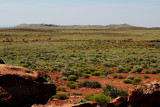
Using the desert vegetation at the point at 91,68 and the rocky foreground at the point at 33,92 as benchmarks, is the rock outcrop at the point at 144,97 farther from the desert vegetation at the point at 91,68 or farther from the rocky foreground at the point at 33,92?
the desert vegetation at the point at 91,68

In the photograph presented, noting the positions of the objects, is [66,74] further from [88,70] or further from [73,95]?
[73,95]

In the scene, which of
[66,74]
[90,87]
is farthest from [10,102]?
[66,74]

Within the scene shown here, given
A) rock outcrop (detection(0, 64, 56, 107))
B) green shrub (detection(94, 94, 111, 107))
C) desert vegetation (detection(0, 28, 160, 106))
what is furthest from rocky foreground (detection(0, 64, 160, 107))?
green shrub (detection(94, 94, 111, 107))

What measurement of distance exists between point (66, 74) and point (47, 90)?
735 cm

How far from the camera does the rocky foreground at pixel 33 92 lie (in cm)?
539

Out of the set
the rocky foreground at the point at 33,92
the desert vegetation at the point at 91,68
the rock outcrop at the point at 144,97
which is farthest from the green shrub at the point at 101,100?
the rock outcrop at the point at 144,97

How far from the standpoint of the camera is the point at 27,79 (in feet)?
24.3

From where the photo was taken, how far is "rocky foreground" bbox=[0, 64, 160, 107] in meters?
5.39

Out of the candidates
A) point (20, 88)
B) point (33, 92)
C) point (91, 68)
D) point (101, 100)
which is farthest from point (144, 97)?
point (91, 68)

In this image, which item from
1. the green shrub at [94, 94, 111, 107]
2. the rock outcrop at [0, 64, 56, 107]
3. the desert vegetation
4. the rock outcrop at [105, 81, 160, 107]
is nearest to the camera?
the rock outcrop at [105, 81, 160, 107]

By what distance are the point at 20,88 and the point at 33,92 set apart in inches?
27.4

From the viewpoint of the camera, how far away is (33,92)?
24.6 feet

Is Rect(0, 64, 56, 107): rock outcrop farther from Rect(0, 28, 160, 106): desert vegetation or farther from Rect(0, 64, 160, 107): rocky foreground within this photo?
Rect(0, 28, 160, 106): desert vegetation

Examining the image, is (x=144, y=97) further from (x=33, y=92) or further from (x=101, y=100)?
(x=33, y=92)
